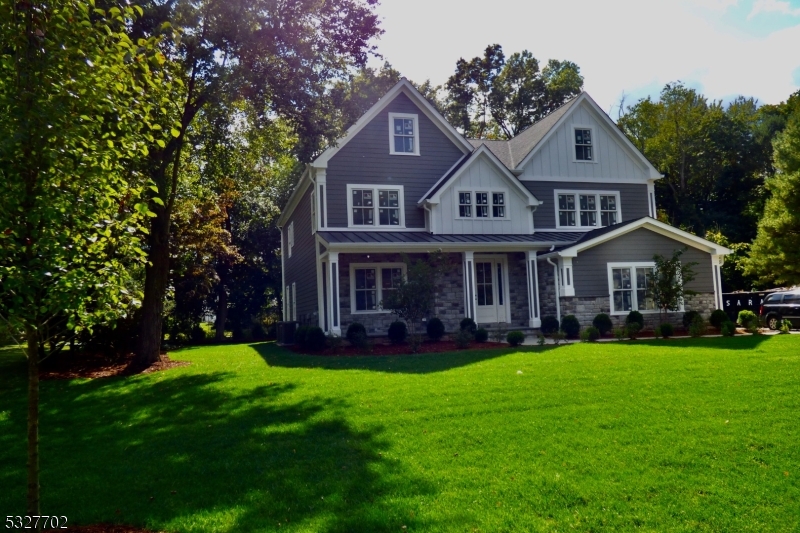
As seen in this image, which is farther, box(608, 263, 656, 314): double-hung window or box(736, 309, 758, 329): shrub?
box(608, 263, 656, 314): double-hung window

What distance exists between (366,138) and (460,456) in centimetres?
1512

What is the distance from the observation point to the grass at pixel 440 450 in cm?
503

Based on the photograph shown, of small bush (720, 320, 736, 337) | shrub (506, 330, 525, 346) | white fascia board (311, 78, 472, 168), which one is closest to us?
shrub (506, 330, 525, 346)

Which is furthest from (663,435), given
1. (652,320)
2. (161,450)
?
(652,320)

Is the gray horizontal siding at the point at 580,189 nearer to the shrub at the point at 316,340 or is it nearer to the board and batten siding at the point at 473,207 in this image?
the board and batten siding at the point at 473,207

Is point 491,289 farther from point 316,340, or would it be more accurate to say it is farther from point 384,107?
point 384,107

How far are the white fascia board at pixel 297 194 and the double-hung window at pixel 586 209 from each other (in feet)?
30.2

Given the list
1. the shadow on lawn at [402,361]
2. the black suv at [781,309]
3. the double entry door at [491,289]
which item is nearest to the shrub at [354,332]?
the shadow on lawn at [402,361]

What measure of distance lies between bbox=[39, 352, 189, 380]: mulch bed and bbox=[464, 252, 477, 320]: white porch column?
8.56 metres

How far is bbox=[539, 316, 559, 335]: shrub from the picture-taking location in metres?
18.4

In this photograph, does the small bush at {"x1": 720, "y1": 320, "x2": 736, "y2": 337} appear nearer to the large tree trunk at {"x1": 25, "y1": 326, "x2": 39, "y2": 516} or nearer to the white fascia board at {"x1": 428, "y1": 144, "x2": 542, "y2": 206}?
the white fascia board at {"x1": 428, "y1": 144, "x2": 542, "y2": 206}

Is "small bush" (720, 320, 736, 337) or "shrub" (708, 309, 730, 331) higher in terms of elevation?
"shrub" (708, 309, 730, 331)

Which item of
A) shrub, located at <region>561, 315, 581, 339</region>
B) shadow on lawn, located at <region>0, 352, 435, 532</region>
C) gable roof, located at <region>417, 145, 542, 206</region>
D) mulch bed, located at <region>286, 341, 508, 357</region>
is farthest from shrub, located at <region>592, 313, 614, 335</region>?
shadow on lawn, located at <region>0, 352, 435, 532</region>

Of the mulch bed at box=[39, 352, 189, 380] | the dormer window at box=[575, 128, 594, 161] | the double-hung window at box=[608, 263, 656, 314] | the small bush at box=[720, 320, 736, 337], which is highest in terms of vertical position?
the dormer window at box=[575, 128, 594, 161]
